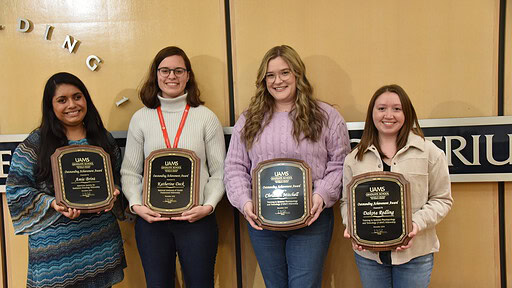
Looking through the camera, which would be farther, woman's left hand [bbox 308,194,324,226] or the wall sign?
the wall sign

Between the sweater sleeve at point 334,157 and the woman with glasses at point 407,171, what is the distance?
0.42 ft

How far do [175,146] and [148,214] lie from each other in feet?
1.24

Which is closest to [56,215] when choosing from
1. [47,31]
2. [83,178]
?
[83,178]

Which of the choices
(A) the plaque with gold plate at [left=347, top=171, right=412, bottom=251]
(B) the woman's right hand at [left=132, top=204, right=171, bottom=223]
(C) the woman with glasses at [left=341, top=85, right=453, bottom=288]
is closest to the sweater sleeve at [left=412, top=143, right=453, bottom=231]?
(C) the woman with glasses at [left=341, top=85, right=453, bottom=288]

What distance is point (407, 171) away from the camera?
1.59 meters

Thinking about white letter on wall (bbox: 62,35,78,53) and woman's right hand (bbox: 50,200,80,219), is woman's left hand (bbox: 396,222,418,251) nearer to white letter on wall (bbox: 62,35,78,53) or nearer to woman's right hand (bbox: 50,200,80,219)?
woman's right hand (bbox: 50,200,80,219)

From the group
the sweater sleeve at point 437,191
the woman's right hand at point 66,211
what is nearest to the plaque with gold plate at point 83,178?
the woman's right hand at point 66,211

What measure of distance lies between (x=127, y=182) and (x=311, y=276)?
106cm

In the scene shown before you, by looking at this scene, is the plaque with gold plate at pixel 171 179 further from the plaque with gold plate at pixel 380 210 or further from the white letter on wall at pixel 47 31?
the white letter on wall at pixel 47 31

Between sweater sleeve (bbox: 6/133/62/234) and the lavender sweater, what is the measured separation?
0.88 meters

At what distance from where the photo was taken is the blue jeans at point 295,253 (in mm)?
1753

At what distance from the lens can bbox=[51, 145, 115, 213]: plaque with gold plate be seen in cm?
172

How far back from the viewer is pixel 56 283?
174 centimetres

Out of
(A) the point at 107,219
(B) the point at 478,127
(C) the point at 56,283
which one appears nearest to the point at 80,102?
(A) the point at 107,219
